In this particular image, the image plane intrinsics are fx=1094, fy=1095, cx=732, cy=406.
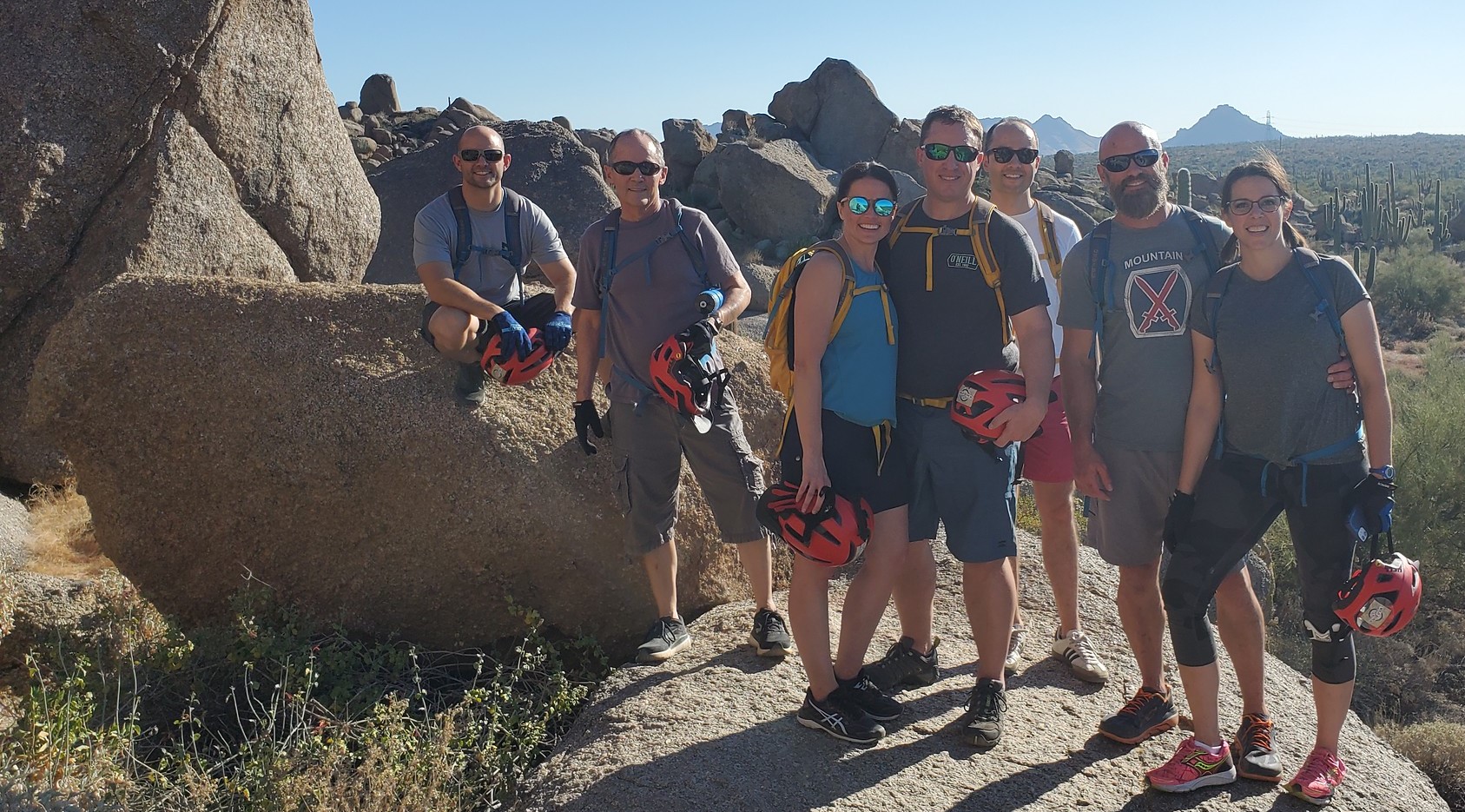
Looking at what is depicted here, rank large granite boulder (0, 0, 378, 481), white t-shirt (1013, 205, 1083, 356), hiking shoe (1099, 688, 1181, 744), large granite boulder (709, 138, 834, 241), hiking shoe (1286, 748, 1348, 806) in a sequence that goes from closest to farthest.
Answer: hiking shoe (1286, 748, 1348, 806) < hiking shoe (1099, 688, 1181, 744) < white t-shirt (1013, 205, 1083, 356) < large granite boulder (0, 0, 378, 481) < large granite boulder (709, 138, 834, 241)

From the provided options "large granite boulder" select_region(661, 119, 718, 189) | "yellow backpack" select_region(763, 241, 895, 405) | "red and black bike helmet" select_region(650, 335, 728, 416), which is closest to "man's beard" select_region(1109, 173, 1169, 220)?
"yellow backpack" select_region(763, 241, 895, 405)

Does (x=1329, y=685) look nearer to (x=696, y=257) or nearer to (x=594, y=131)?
(x=696, y=257)

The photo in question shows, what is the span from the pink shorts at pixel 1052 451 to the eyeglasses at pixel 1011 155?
0.94 m

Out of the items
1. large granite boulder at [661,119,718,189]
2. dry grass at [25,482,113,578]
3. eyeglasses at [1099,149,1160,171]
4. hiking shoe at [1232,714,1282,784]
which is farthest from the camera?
large granite boulder at [661,119,718,189]

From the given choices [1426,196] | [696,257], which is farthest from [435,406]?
[1426,196]

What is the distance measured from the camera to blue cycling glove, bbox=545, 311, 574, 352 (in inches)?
197

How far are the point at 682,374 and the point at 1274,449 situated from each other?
2.15 m

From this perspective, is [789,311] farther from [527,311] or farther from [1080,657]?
[1080,657]

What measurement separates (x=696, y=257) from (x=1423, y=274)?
27.8 metres

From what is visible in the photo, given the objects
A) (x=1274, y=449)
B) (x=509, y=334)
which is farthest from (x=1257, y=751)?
(x=509, y=334)

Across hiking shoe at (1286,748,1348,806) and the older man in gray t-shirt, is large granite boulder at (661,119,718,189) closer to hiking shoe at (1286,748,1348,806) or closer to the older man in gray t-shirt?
the older man in gray t-shirt

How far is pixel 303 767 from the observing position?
418cm

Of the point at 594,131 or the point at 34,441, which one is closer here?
the point at 34,441

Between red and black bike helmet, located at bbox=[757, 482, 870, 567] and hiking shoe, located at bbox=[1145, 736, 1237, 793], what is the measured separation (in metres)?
1.35
